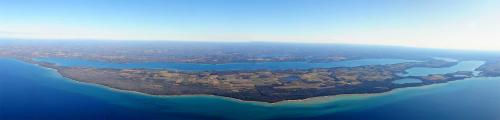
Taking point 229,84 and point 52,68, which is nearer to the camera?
point 229,84

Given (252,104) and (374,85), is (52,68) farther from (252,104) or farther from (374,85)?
(374,85)

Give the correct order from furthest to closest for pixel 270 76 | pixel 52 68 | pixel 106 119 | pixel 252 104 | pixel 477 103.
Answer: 1. pixel 52 68
2. pixel 270 76
3. pixel 477 103
4. pixel 252 104
5. pixel 106 119

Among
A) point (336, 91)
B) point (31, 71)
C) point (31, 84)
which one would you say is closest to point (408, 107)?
point (336, 91)

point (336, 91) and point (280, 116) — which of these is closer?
point (280, 116)

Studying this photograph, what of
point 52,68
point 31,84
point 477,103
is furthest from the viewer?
point 52,68

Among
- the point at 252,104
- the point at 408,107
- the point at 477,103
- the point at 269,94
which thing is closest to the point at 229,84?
the point at 269,94

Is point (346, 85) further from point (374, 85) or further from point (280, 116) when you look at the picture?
point (280, 116)
